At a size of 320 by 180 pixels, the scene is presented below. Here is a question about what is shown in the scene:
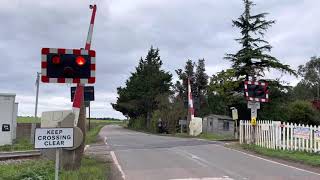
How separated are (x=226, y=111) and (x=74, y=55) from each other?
5963 centimetres

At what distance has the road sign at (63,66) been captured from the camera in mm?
12531

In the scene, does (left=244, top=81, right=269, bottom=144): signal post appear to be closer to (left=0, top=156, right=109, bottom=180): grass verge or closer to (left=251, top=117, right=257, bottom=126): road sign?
(left=251, top=117, right=257, bottom=126): road sign

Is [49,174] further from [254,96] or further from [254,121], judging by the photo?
[254,96]

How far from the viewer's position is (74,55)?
12.6m

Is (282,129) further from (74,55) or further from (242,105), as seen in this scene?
(242,105)

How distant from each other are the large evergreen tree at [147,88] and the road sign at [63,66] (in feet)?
190

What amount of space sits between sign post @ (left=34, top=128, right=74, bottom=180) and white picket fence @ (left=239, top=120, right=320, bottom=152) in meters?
15.3

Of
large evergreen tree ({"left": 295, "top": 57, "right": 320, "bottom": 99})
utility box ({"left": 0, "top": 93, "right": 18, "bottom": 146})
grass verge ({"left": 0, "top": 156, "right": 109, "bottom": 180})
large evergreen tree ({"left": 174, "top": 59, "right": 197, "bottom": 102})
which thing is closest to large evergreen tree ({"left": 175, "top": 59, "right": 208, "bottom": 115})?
large evergreen tree ({"left": 174, "top": 59, "right": 197, "bottom": 102})

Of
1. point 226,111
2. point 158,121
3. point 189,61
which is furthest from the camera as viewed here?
point 189,61

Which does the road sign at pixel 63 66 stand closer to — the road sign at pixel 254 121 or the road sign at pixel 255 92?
the road sign at pixel 255 92

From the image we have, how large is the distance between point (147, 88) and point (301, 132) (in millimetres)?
53248

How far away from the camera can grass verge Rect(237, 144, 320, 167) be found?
1980 centimetres

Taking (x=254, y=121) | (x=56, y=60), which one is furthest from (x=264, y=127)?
(x=56, y=60)

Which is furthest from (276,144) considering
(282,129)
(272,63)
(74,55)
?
(272,63)
